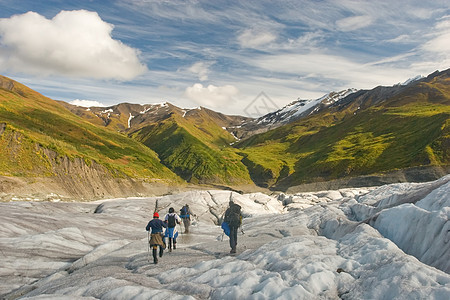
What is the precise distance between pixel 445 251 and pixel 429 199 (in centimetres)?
672

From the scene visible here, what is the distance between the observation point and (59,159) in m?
94.9

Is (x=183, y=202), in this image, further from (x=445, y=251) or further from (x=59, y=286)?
(x=445, y=251)

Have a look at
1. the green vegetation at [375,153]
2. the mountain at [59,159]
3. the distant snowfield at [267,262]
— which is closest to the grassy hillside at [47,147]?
the mountain at [59,159]

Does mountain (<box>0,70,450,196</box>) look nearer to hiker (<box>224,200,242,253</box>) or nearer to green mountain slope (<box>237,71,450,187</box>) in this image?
green mountain slope (<box>237,71,450,187</box>)

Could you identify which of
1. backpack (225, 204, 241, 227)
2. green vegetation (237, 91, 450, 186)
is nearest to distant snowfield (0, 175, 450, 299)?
backpack (225, 204, 241, 227)

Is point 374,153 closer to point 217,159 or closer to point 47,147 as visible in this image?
point 217,159

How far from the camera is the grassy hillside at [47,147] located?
87.8 meters

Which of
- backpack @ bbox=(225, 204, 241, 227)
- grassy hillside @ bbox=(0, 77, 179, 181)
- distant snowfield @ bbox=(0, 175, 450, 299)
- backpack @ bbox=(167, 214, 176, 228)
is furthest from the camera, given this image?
grassy hillside @ bbox=(0, 77, 179, 181)

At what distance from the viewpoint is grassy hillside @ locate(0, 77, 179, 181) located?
87.8m

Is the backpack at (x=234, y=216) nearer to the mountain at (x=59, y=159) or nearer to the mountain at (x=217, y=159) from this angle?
the mountain at (x=59, y=159)

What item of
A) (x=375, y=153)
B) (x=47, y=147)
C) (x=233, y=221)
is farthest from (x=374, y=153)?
(x=233, y=221)

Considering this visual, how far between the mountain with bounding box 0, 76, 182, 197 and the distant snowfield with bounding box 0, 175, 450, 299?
5969 centimetres

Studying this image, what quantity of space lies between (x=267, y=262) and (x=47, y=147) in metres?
100.0

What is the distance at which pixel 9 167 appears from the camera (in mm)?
83125
